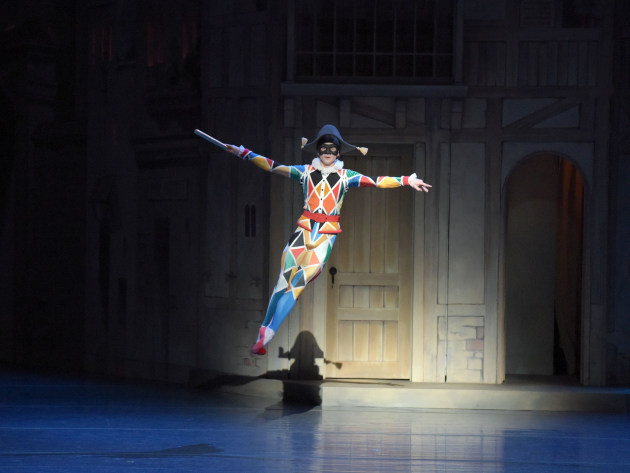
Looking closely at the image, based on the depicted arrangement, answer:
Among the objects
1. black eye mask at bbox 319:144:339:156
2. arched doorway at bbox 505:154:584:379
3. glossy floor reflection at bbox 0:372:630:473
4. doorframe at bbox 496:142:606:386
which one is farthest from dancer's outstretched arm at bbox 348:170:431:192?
arched doorway at bbox 505:154:584:379

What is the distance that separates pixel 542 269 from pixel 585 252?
88 cm

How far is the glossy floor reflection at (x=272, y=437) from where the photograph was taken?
Answer: 6023 millimetres

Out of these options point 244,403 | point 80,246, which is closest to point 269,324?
point 244,403

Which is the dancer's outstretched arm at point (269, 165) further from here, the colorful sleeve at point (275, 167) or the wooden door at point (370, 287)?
the wooden door at point (370, 287)

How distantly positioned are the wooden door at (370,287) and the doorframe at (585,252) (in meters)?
0.82

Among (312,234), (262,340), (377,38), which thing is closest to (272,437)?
(262,340)

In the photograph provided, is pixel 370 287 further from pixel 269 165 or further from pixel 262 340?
pixel 262 340

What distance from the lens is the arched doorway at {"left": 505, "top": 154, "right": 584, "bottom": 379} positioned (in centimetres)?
945

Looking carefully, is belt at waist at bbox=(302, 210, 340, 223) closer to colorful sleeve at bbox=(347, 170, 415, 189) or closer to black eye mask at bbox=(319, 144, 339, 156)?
colorful sleeve at bbox=(347, 170, 415, 189)

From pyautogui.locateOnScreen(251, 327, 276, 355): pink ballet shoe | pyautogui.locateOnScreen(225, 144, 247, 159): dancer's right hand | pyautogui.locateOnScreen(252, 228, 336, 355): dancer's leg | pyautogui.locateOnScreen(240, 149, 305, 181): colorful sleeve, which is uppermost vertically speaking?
A: pyautogui.locateOnScreen(225, 144, 247, 159): dancer's right hand

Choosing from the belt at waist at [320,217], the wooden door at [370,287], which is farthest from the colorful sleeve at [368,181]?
the wooden door at [370,287]

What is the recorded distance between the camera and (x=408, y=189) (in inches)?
350

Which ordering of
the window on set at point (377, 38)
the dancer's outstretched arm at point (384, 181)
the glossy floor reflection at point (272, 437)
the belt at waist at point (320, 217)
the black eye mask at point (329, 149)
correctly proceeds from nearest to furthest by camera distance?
the glossy floor reflection at point (272, 437) < the dancer's outstretched arm at point (384, 181) < the belt at waist at point (320, 217) < the black eye mask at point (329, 149) < the window on set at point (377, 38)

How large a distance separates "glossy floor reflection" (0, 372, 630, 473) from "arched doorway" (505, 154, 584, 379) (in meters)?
1.50
